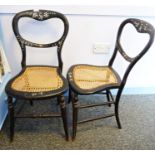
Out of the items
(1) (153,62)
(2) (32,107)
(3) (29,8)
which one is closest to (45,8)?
(3) (29,8)

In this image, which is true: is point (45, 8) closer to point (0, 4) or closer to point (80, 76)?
point (0, 4)

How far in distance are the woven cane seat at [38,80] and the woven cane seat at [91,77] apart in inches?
5.1

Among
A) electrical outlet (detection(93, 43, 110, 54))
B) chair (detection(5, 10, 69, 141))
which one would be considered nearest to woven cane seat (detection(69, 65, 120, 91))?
chair (detection(5, 10, 69, 141))

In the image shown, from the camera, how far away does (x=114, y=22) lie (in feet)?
5.63

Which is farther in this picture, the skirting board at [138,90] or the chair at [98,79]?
the skirting board at [138,90]

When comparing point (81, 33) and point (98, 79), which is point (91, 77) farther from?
point (81, 33)

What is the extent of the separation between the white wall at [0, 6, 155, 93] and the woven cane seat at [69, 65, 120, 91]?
229mm

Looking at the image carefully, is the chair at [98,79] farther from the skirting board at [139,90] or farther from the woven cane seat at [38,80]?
the skirting board at [139,90]

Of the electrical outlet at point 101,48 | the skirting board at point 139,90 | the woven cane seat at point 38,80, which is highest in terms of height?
the electrical outlet at point 101,48

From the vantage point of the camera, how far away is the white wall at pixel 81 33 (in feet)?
5.38

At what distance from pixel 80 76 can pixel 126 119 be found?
23.2 inches

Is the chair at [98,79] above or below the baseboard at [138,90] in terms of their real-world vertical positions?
above

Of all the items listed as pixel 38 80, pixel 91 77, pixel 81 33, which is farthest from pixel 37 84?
pixel 81 33

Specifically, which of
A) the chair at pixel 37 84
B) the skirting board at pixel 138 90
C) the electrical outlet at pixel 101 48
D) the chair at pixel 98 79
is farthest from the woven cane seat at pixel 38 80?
the skirting board at pixel 138 90
